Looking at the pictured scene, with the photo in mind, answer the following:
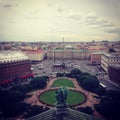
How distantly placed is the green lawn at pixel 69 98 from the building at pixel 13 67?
960 cm

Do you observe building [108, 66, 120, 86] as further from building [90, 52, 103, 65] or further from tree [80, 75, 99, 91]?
building [90, 52, 103, 65]

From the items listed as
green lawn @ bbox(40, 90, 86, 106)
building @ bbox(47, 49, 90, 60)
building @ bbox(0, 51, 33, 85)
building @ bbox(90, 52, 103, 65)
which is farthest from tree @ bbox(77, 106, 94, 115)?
building @ bbox(47, 49, 90, 60)

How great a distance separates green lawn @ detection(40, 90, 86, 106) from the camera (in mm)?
26473

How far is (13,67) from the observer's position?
123ft

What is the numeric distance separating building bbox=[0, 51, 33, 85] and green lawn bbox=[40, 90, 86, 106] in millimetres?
9601

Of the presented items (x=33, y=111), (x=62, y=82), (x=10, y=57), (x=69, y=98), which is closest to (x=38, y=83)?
(x=62, y=82)

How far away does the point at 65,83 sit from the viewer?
3706cm

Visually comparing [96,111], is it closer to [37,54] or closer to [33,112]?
[33,112]

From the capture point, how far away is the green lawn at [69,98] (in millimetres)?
26473

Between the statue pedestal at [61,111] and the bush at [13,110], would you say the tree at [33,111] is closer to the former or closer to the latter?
the bush at [13,110]

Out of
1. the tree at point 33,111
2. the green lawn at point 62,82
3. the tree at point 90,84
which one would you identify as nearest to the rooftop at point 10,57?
the green lawn at point 62,82

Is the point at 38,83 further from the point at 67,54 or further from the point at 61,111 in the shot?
the point at 67,54

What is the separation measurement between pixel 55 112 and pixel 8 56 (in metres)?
23.6

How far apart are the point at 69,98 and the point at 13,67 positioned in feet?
49.2
